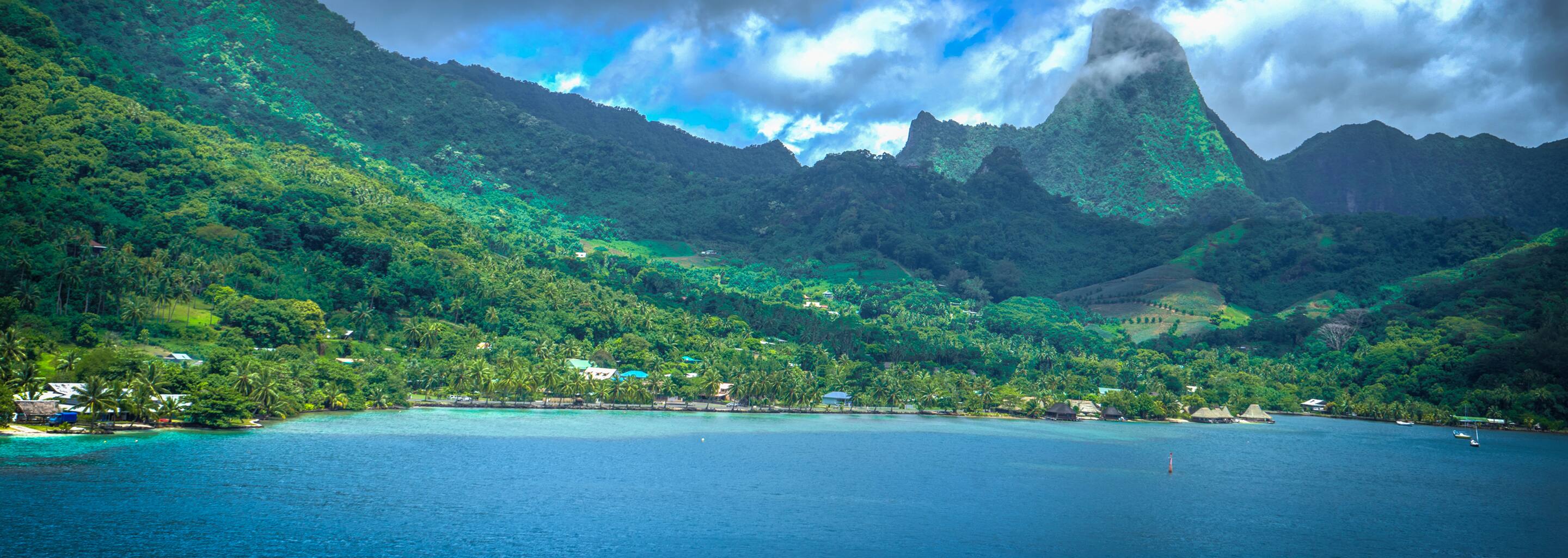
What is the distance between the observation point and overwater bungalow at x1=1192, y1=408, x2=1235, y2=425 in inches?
5064

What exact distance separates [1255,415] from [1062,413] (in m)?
28.4

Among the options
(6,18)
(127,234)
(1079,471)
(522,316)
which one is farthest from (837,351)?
(6,18)

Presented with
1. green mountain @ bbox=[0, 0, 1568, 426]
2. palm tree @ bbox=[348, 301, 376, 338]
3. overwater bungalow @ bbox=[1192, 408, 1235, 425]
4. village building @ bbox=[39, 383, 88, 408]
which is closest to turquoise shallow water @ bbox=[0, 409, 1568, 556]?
village building @ bbox=[39, 383, 88, 408]

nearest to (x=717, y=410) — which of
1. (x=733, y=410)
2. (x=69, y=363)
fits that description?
(x=733, y=410)

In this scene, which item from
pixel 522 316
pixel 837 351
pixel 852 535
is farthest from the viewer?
pixel 837 351

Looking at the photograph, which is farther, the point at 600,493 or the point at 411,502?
the point at 600,493

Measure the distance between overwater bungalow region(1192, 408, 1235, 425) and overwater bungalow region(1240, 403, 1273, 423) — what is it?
10.8ft

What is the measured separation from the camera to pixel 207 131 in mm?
153125

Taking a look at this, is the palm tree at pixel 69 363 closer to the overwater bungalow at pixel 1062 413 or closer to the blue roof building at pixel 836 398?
the blue roof building at pixel 836 398

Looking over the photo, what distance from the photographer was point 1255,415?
132 metres

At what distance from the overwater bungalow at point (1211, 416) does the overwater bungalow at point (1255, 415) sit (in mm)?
3292

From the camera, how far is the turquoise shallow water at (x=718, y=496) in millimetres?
43656

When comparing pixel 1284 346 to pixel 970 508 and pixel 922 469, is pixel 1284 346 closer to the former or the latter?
pixel 922 469

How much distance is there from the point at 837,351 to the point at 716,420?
47.7 metres
